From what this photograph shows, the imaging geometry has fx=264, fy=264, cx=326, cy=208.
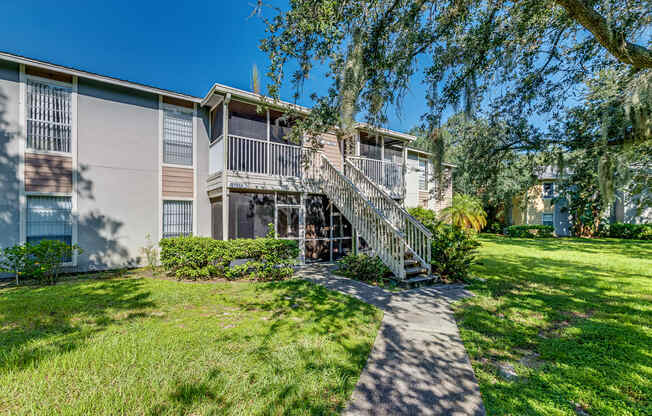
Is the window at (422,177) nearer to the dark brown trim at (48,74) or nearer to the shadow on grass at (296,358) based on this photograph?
the shadow on grass at (296,358)

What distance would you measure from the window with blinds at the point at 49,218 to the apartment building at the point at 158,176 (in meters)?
0.03

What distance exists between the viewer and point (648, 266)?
8867 mm

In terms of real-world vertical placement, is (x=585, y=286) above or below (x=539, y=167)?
below

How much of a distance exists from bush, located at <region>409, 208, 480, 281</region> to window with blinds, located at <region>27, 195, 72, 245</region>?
1032 centimetres

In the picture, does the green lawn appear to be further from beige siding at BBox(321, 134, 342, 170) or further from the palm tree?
the palm tree

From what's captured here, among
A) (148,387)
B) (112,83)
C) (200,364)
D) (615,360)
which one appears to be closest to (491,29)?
(615,360)

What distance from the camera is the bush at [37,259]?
20.7ft

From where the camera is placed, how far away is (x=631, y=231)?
18.4 m

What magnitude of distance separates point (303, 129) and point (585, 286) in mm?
7927

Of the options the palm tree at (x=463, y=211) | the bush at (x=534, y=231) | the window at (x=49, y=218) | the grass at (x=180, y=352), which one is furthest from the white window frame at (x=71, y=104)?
the bush at (x=534, y=231)

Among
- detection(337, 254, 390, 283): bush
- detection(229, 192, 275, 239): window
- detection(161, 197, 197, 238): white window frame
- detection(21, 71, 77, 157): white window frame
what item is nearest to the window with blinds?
detection(21, 71, 77, 157): white window frame

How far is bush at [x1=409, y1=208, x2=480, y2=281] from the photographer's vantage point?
698 centimetres

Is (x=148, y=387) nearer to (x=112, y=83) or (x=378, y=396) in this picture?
(x=378, y=396)

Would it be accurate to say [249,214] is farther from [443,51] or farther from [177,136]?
[443,51]
